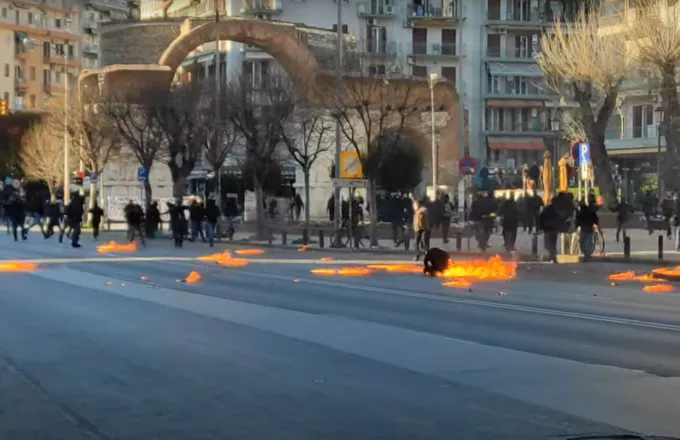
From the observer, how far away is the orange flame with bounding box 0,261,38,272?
83.5 feet

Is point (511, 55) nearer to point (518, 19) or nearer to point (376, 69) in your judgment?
point (518, 19)

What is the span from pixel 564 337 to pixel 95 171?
42.4m

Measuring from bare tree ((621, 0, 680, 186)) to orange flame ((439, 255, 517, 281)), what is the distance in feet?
32.1

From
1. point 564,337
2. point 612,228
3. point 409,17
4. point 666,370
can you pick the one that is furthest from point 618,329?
point 409,17

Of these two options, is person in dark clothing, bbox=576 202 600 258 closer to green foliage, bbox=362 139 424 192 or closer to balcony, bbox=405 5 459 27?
green foliage, bbox=362 139 424 192

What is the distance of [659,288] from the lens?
20969 millimetres

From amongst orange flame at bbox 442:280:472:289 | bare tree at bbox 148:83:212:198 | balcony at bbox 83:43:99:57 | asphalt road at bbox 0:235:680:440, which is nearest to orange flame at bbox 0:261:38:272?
asphalt road at bbox 0:235:680:440

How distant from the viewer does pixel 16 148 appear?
87188 mm

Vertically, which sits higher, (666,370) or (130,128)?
(130,128)

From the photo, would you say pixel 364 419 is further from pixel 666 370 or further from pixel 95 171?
pixel 95 171

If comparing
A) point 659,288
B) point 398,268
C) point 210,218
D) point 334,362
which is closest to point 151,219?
point 210,218

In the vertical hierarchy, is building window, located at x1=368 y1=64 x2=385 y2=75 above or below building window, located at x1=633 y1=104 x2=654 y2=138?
above

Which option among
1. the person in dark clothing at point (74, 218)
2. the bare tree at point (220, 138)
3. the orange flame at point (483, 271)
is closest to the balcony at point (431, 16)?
the bare tree at point (220, 138)

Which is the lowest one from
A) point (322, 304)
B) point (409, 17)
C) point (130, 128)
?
point (322, 304)
